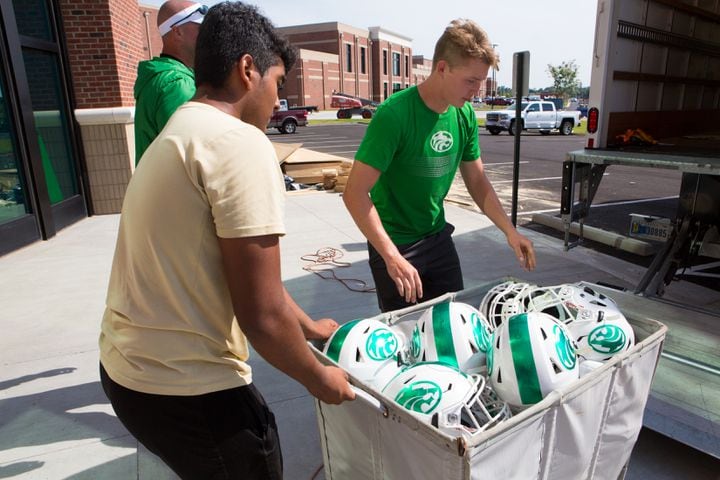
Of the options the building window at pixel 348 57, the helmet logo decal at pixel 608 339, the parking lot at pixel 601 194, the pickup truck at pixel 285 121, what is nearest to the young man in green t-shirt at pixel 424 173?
the helmet logo decal at pixel 608 339

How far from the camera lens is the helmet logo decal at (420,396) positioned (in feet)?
5.24

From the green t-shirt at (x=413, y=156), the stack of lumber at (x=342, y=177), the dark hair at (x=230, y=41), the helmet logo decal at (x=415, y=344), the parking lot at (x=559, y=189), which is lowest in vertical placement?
the parking lot at (x=559, y=189)

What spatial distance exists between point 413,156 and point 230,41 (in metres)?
1.44

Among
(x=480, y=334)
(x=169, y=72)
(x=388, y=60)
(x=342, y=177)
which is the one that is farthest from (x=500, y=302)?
(x=388, y=60)

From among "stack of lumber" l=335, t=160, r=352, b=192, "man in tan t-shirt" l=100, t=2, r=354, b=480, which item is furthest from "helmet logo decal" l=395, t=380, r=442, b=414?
"stack of lumber" l=335, t=160, r=352, b=192

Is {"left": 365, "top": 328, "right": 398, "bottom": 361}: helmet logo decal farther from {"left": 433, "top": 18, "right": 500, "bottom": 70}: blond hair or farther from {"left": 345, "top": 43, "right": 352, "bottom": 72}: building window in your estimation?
{"left": 345, "top": 43, "right": 352, "bottom": 72}: building window

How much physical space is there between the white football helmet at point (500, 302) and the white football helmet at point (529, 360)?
1.11 feet

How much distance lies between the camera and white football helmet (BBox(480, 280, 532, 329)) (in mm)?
2199

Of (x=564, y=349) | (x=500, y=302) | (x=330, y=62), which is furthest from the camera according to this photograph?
(x=330, y=62)

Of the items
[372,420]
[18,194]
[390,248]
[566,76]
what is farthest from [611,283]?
[566,76]

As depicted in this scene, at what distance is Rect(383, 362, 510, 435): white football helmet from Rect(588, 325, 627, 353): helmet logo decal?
0.49 m

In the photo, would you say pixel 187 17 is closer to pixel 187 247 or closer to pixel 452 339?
pixel 187 247

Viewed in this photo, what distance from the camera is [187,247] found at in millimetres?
1266

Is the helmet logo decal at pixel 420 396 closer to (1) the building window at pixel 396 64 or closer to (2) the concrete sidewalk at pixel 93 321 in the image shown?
(2) the concrete sidewalk at pixel 93 321
